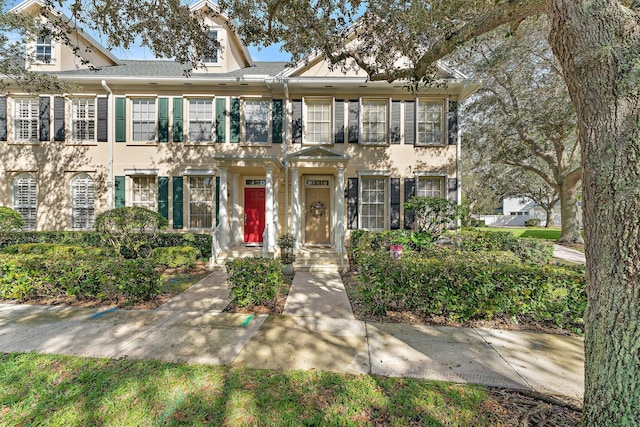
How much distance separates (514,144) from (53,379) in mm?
17941

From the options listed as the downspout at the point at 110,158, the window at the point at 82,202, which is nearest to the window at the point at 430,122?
the downspout at the point at 110,158

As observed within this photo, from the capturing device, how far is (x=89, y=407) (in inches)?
94.2

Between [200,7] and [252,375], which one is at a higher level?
[200,7]

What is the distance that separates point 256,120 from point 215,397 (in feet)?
29.6

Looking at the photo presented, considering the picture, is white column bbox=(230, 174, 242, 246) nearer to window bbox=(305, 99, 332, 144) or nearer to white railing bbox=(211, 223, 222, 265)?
white railing bbox=(211, 223, 222, 265)

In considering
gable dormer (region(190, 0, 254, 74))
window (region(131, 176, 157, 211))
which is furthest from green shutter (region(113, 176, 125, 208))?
gable dormer (region(190, 0, 254, 74))

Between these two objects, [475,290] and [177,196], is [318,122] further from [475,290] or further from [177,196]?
[475,290]

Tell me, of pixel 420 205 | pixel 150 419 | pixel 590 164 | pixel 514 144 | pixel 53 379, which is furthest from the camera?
pixel 514 144

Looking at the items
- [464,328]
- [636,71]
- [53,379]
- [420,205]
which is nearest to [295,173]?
[420,205]

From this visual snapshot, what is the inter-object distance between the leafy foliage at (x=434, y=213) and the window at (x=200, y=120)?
25.1 feet

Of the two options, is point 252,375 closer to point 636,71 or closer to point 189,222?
point 636,71

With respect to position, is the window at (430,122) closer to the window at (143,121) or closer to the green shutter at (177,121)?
the green shutter at (177,121)

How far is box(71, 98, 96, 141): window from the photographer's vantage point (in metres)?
9.69

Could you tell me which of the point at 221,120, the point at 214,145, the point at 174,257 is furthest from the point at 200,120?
the point at 174,257
